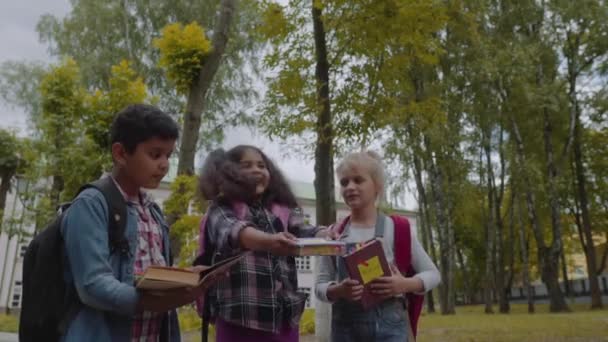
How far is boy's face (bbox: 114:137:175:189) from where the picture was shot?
5.96ft

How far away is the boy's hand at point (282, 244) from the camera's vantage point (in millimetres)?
1805

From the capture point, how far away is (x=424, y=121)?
21.7 ft

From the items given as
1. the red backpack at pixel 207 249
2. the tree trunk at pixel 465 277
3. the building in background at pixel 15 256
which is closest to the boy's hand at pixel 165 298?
the red backpack at pixel 207 249

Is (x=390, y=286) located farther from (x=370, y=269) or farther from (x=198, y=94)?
(x=198, y=94)

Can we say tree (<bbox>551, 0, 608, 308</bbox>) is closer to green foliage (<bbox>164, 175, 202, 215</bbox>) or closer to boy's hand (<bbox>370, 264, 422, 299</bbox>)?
green foliage (<bbox>164, 175, 202, 215</bbox>)

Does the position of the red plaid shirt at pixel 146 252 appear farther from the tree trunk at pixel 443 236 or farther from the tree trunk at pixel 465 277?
the tree trunk at pixel 465 277

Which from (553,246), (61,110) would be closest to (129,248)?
(61,110)

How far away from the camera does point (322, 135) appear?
5.73 meters

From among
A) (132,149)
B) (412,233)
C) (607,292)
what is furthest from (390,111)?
(607,292)

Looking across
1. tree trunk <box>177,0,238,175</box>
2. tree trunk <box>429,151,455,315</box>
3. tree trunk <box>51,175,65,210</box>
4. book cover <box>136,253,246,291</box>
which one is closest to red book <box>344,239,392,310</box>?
book cover <box>136,253,246,291</box>

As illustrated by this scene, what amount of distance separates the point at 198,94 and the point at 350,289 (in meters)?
4.53

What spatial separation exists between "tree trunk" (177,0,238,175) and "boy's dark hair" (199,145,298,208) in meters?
3.67

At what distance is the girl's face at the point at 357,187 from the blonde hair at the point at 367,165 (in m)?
0.02

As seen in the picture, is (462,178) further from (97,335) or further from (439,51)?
(97,335)
